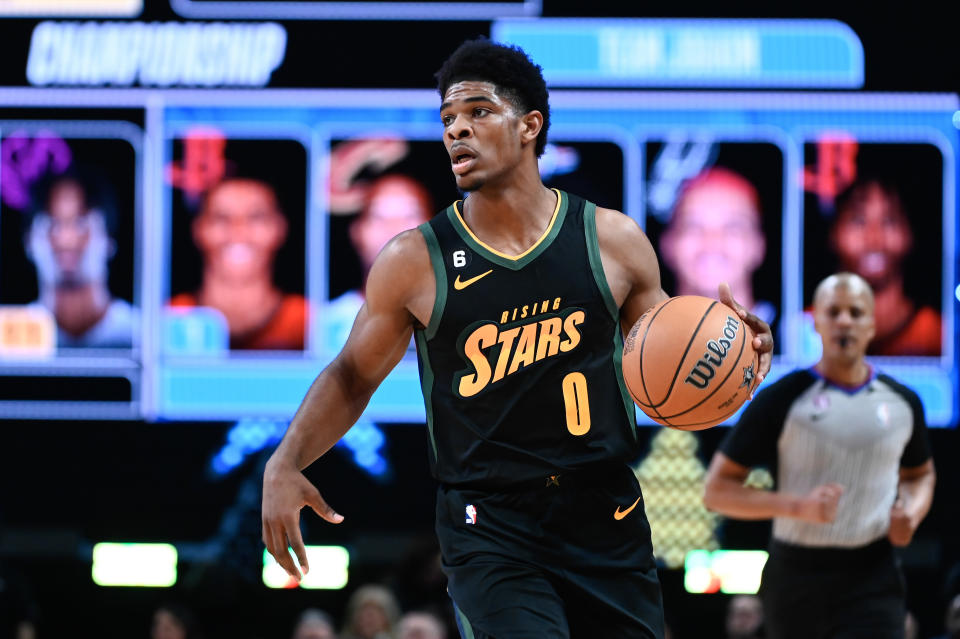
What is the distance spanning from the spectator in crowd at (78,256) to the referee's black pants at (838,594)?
4.16m

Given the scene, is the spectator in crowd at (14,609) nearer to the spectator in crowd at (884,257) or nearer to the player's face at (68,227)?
the player's face at (68,227)

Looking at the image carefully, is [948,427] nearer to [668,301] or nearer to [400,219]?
[400,219]

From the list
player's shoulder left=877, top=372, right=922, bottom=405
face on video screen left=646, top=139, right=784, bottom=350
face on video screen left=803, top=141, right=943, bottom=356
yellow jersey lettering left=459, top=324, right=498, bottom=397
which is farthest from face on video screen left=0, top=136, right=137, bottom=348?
yellow jersey lettering left=459, top=324, right=498, bottom=397

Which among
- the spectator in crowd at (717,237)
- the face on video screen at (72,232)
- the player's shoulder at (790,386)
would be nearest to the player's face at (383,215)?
the face on video screen at (72,232)

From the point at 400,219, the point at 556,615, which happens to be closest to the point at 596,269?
the point at 556,615

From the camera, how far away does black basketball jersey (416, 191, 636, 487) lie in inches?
130

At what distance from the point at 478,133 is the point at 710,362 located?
781mm

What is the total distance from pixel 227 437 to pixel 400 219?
5.13ft

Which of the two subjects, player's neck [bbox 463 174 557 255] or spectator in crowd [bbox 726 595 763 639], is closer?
player's neck [bbox 463 174 557 255]

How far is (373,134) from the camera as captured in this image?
7871 mm

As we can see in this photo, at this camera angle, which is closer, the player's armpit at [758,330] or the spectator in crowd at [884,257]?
the player's armpit at [758,330]

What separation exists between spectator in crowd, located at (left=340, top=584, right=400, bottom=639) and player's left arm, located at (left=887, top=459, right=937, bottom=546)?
2998 millimetres

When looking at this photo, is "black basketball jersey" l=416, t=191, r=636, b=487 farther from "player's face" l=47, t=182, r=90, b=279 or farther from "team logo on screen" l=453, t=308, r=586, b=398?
"player's face" l=47, t=182, r=90, b=279

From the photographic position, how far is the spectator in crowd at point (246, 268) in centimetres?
775
